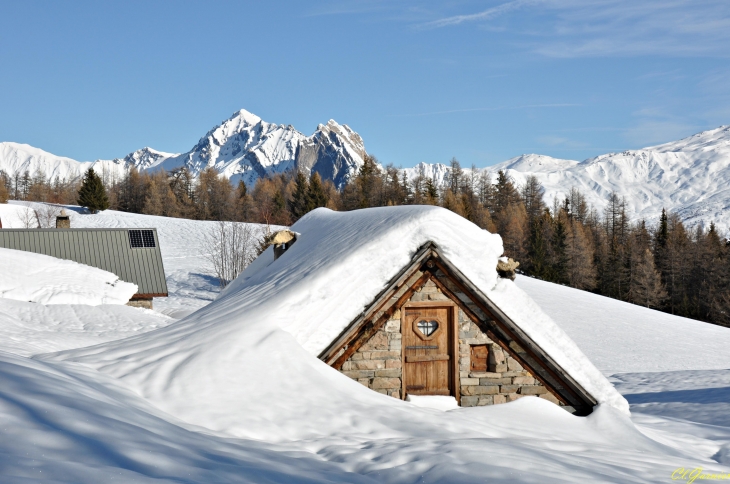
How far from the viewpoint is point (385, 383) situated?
7.68m

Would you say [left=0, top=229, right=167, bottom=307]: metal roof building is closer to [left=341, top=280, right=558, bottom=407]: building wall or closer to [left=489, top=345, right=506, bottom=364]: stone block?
[left=341, top=280, right=558, bottom=407]: building wall

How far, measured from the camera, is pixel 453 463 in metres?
4.58

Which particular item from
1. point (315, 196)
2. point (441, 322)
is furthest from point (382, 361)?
point (315, 196)

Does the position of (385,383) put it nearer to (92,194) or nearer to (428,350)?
(428,350)

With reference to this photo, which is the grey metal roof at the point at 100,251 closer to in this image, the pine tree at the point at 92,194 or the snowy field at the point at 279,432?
the snowy field at the point at 279,432

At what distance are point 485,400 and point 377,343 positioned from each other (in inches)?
68.6

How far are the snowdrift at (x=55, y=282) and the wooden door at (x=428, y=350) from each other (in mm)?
17117

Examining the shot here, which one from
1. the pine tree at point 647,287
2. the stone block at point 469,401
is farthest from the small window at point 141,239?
the pine tree at point 647,287

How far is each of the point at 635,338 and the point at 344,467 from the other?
25668 millimetres

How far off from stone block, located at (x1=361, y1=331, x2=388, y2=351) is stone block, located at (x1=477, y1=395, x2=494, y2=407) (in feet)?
5.04

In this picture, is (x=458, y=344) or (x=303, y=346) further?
(x=458, y=344)

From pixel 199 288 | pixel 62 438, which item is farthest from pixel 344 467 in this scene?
pixel 199 288

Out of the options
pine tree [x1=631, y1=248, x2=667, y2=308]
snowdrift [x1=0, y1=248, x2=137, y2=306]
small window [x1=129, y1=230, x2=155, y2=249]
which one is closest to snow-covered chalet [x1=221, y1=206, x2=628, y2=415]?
snowdrift [x1=0, y1=248, x2=137, y2=306]

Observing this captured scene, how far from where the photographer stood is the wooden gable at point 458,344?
296 inches
